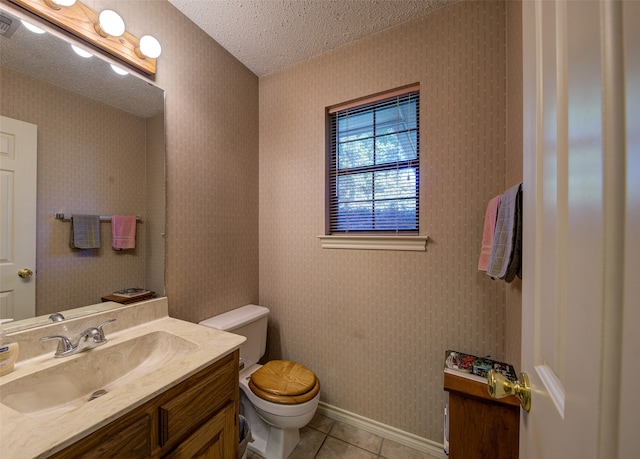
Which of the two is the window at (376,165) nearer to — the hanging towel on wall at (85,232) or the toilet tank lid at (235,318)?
the toilet tank lid at (235,318)

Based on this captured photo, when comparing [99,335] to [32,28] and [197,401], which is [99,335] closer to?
[197,401]

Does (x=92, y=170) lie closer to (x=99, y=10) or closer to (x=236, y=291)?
(x=99, y=10)

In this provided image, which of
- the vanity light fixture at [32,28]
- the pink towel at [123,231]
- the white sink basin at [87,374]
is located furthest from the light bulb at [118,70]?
the white sink basin at [87,374]

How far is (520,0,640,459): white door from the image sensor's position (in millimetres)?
254

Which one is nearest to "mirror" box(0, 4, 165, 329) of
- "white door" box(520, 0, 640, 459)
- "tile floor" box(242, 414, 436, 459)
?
"tile floor" box(242, 414, 436, 459)

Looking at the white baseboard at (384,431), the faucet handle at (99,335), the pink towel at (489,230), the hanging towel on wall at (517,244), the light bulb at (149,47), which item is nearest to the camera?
the hanging towel on wall at (517,244)

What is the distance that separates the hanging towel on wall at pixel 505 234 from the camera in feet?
2.95

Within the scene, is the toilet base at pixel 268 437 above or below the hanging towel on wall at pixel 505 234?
below

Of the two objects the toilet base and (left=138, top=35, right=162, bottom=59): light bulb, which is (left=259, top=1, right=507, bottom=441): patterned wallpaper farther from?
(left=138, top=35, right=162, bottom=59): light bulb

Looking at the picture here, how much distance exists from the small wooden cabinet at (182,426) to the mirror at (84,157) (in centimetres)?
63

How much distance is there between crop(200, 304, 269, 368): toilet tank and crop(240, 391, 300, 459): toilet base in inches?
9.2

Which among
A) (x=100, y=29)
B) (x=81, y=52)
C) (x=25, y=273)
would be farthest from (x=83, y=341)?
(x=100, y=29)

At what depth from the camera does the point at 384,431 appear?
1.56m

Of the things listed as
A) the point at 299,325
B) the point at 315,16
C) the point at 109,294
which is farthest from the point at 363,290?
the point at 315,16
